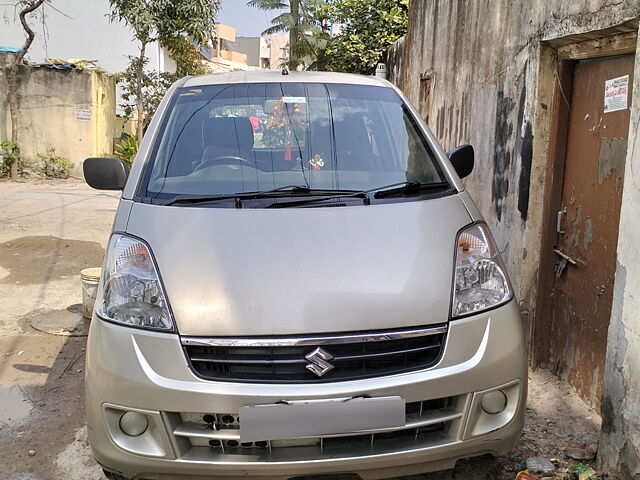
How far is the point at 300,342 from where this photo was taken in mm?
2148

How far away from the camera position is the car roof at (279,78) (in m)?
3.53

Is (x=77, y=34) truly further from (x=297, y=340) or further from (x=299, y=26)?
(x=297, y=340)

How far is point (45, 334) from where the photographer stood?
488 centimetres

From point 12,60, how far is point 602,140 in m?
15.0

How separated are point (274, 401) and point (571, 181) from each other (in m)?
2.66

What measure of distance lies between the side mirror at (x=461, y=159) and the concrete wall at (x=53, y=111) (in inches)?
526

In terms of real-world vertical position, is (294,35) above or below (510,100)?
above

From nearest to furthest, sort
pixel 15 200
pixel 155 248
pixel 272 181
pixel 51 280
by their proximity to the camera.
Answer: pixel 155 248, pixel 272 181, pixel 51 280, pixel 15 200

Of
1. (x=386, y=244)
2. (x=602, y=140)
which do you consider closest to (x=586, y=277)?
(x=602, y=140)

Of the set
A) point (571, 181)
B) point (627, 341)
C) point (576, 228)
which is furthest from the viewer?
point (571, 181)

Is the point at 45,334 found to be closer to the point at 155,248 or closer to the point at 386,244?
the point at 155,248

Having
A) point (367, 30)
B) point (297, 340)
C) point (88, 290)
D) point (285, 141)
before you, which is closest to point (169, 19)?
point (367, 30)

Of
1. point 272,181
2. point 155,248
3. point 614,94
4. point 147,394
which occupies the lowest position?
point 147,394

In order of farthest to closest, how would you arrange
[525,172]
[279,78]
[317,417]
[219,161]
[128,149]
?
[128,149]
[525,172]
[279,78]
[219,161]
[317,417]
